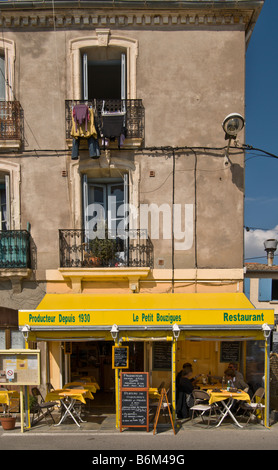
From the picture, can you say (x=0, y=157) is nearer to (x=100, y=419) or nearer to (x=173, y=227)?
(x=173, y=227)

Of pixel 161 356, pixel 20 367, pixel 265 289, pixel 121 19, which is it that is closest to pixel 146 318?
pixel 161 356

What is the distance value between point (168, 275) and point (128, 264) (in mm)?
1066

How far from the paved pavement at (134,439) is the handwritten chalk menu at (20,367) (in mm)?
1050

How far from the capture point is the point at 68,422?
8.67 meters

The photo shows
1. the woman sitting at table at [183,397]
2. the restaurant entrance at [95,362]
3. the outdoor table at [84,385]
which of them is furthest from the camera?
the restaurant entrance at [95,362]

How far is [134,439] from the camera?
7.48 metres

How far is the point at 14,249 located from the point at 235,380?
6298 millimetres

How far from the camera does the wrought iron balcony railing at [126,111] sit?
32.6 feet

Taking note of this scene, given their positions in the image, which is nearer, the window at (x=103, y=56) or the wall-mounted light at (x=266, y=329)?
the wall-mounted light at (x=266, y=329)

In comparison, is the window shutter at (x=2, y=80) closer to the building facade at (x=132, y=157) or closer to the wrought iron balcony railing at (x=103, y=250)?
the building facade at (x=132, y=157)

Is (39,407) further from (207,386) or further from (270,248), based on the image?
(270,248)

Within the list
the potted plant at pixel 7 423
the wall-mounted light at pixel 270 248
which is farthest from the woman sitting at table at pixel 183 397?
the wall-mounted light at pixel 270 248
